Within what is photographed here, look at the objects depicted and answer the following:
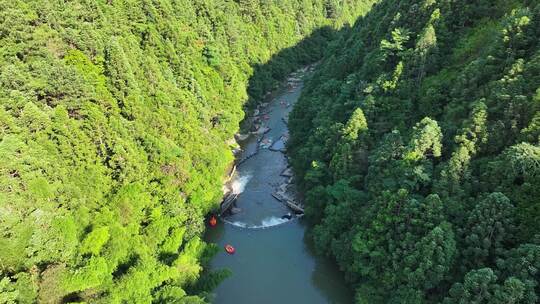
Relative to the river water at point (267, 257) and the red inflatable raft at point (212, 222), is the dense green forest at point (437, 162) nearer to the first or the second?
the river water at point (267, 257)

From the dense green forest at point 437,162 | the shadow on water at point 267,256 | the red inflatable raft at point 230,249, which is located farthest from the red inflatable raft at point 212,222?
the dense green forest at point 437,162

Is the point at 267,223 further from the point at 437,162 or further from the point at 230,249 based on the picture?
the point at 437,162

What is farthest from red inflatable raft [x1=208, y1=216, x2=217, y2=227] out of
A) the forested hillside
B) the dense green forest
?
the dense green forest

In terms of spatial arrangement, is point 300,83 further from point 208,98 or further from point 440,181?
point 440,181

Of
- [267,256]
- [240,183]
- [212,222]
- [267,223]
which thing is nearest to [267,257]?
[267,256]

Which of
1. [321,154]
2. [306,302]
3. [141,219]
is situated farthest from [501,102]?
[141,219]

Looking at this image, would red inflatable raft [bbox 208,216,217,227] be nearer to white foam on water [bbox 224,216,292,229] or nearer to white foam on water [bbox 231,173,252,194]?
white foam on water [bbox 224,216,292,229]
